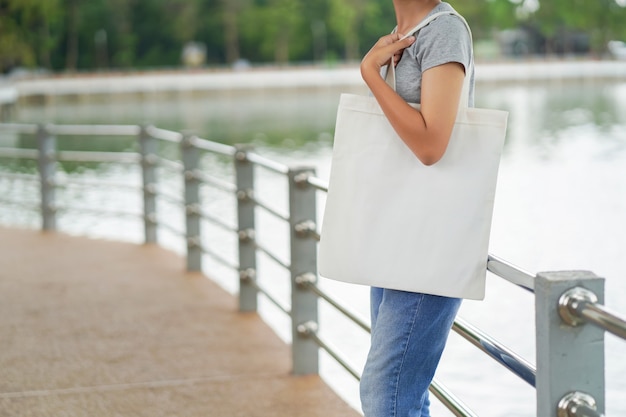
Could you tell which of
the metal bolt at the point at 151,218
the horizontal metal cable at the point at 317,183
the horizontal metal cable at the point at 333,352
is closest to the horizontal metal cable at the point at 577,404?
the horizontal metal cable at the point at 333,352

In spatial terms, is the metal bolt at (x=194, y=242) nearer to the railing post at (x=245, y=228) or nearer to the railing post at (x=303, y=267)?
the railing post at (x=245, y=228)

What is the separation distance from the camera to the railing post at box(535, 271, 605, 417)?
1.95m

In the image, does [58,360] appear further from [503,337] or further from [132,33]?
[132,33]

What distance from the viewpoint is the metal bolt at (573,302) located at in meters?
1.92

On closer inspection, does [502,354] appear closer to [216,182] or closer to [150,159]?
[216,182]

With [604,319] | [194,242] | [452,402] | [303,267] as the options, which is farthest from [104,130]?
[604,319]

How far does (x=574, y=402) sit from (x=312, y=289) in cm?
237

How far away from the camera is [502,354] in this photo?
232 cm

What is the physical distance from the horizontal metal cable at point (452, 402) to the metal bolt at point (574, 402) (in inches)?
28.0

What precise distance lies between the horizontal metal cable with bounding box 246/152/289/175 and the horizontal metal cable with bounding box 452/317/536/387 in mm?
1938

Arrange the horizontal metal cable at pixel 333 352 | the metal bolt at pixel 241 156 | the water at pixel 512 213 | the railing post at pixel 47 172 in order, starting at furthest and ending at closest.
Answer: the railing post at pixel 47 172, the water at pixel 512 213, the metal bolt at pixel 241 156, the horizontal metal cable at pixel 333 352

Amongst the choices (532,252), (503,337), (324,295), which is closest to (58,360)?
(324,295)

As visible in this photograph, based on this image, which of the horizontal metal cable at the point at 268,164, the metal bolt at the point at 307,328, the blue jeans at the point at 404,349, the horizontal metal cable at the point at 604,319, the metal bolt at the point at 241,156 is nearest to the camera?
the horizontal metal cable at the point at 604,319

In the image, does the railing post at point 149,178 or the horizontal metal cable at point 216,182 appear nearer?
the horizontal metal cable at point 216,182
